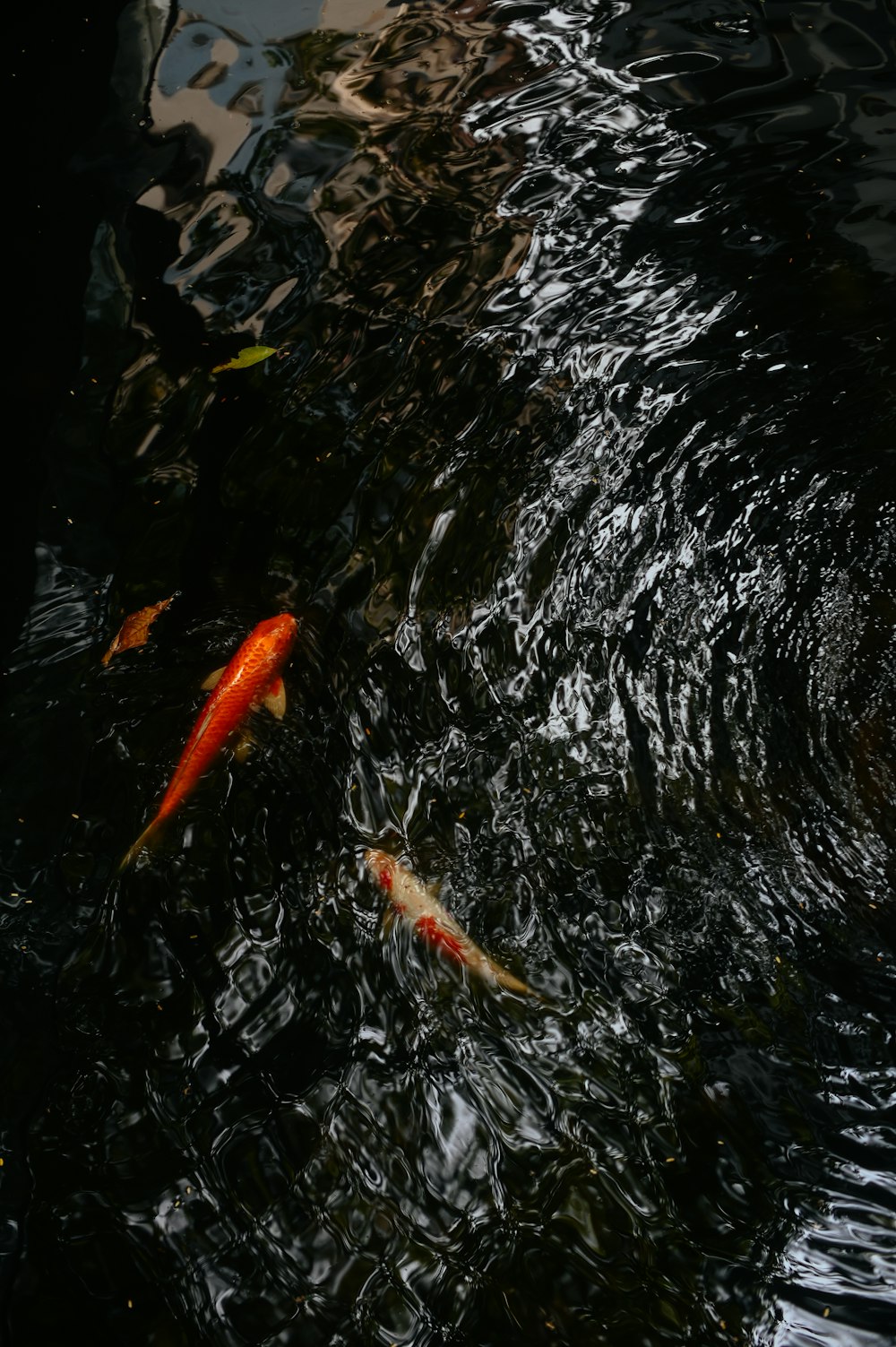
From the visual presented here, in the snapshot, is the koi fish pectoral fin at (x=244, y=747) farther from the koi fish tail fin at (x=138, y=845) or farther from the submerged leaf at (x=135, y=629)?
the submerged leaf at (x=135, y=629)

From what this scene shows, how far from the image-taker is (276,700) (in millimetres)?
2633

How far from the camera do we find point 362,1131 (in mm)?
2162

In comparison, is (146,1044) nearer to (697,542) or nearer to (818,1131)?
(818,1131)

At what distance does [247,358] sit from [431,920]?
1.81 metres

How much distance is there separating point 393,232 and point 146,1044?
2.54 metres

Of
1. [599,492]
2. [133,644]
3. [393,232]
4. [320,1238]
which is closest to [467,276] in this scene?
[393,232]

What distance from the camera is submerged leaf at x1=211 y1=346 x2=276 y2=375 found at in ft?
10.1

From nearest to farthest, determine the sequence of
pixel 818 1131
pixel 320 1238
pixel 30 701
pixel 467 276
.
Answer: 1. pixel 320 1238
2. pixel 818 1131
3. pixel 30 701
4. pixel 467 276

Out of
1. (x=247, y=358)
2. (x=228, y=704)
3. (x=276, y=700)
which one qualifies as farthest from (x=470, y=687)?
(x=247, y=358)

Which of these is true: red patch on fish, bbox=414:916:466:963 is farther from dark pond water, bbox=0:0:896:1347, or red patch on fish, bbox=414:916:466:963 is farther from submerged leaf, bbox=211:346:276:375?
submerged leaf, bbox=211:346:276:375

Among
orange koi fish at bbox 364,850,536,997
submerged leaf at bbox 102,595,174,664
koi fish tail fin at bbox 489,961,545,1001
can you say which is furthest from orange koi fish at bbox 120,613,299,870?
koi fish tail fin at bbox 489,961,545,1001

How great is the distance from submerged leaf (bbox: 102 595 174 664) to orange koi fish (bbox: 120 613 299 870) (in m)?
0.25

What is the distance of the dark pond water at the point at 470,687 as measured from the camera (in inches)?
82.9

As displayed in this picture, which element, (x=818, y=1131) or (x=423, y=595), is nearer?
(x=818, y=1131)
